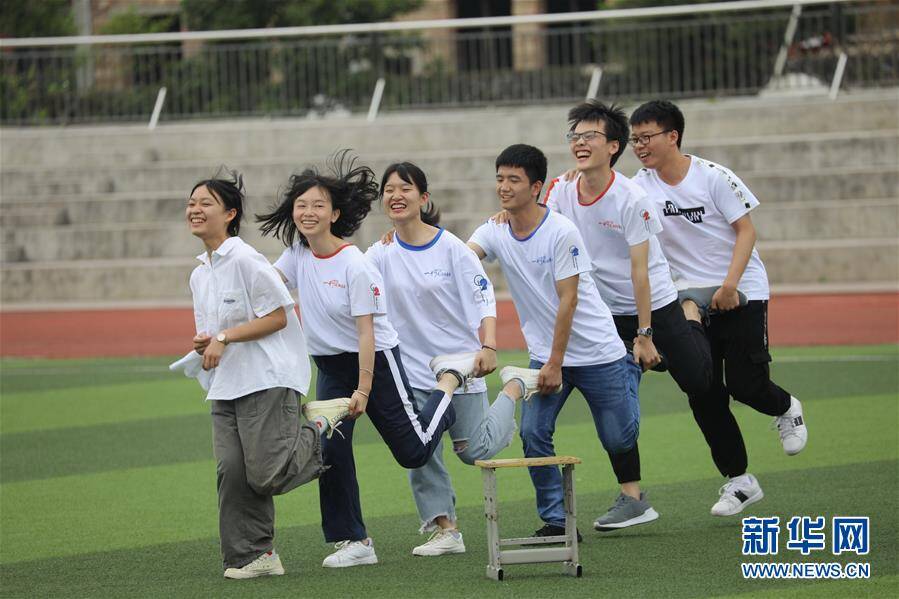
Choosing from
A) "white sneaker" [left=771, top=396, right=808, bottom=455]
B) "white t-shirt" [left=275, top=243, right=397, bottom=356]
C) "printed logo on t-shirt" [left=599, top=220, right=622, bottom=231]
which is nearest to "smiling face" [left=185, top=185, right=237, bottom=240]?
"white t-shirt" [left=275, top=243, right=397, bottom=356]

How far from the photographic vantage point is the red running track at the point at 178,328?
52.9 feet

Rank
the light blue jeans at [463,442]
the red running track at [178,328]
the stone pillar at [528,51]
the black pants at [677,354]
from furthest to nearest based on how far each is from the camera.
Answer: the stone pillar at [528,51]
the red running track at [178,328]
the black pants at [677,354]
the light blue jeans at [463,442]

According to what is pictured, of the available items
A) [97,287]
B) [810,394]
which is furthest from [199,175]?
[810,394]

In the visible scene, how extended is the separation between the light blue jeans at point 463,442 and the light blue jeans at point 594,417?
0.16 metres

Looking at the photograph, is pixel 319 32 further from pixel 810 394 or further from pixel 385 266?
pixel 385 266

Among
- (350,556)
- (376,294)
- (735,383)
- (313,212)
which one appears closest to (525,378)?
(376,294)

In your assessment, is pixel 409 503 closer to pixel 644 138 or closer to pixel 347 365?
pixel 347 365

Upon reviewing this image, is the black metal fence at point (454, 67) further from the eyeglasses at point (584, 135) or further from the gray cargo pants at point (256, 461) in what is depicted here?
the gray cargo pants at point (256, 461)

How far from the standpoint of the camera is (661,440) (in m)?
10.3

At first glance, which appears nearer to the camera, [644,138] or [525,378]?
[525,378]

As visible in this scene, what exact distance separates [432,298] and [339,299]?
1.61 feet

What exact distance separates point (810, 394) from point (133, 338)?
930 centimetres

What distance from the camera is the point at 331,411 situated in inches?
261

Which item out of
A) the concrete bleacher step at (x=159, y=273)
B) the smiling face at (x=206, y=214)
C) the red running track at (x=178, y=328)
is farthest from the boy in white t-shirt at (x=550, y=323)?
the concrete bleacher step at (x=159, y=273)
